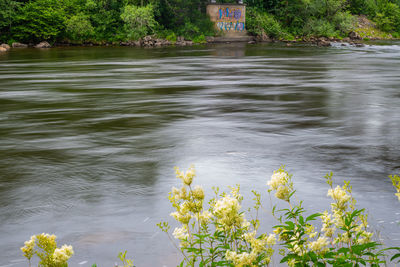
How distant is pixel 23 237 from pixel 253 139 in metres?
5.11

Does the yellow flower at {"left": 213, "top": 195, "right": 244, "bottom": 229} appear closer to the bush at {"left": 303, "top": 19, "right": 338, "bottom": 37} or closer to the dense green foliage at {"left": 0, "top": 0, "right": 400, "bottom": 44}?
the dense green foliage at {"left": 0, "top": 0, "right": 400, "bottom": 44}

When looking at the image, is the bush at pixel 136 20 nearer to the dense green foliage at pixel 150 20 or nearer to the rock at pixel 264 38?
the dense green foliage at pixel 150 20

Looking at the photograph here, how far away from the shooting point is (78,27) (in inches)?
1905

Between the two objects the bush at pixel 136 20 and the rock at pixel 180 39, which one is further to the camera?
the rock at pixel 180 39

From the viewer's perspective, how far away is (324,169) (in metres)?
7.05

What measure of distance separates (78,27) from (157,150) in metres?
42.7

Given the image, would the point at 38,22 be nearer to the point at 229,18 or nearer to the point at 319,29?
the point at 229,18

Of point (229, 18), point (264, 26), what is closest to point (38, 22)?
point (229, 18)

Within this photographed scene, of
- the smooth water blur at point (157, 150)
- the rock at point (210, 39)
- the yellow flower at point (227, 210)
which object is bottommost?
the smooth water blur at point (157, 150)

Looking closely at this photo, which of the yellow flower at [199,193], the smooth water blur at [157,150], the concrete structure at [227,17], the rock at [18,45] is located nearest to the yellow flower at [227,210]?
the yellow flower at [199,193]

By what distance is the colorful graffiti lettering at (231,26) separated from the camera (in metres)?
60.0

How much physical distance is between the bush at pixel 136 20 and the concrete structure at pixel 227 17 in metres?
10.5

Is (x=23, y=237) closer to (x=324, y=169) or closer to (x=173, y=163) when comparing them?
(x=173, y=163)

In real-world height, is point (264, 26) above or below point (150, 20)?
below
